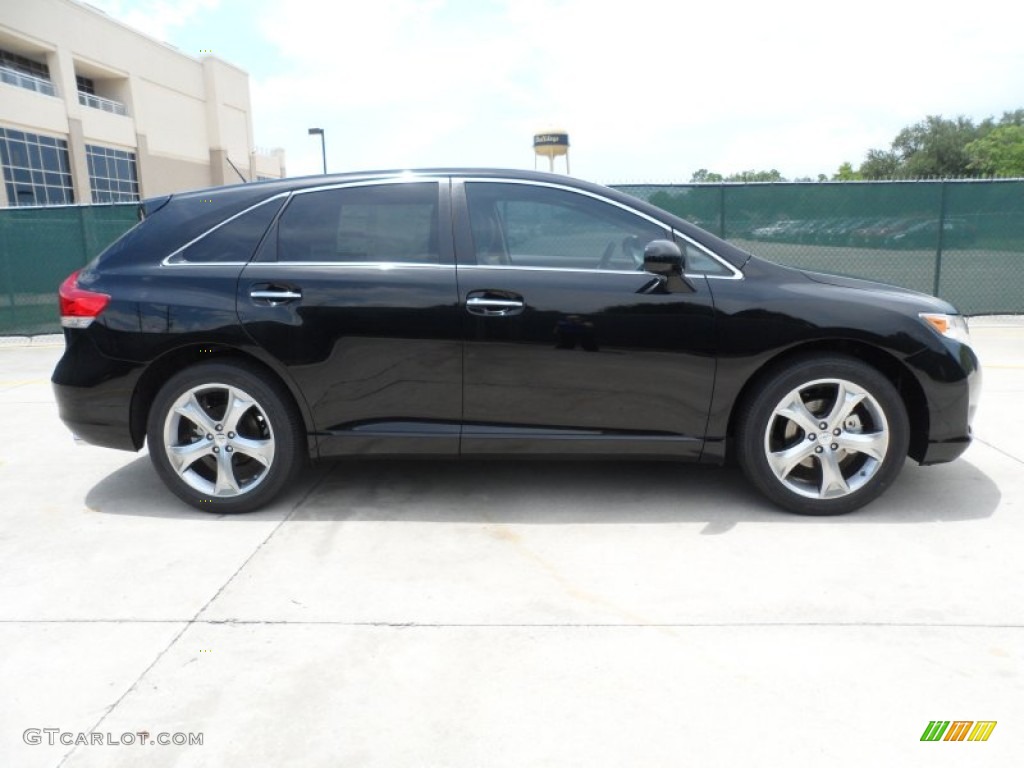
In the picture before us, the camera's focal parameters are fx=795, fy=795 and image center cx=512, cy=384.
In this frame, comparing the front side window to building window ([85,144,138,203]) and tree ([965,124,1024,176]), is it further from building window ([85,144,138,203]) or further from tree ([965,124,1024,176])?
tree ([965,124,1024,176])

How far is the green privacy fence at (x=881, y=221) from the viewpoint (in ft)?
32.8

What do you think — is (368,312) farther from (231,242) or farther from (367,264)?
(231,242)

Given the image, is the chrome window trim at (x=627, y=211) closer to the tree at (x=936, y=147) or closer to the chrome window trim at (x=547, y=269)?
the chrome window trim at (x=547, y=269)

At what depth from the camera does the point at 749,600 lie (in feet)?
10.2

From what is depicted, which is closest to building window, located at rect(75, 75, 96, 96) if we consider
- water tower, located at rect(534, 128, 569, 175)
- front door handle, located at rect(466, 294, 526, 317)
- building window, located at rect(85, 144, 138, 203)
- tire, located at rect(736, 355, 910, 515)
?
building window, located at rect(85, 144, 138, 203)

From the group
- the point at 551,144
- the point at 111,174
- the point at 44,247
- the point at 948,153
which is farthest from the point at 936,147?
the point at 44,247

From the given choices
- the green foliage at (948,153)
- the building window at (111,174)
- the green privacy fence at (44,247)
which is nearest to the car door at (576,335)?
the green privacy fence at (44,247)

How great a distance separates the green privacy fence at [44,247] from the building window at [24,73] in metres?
31.5

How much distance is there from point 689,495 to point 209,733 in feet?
8.82

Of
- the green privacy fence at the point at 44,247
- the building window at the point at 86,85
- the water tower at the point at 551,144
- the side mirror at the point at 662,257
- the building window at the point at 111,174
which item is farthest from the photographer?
the building window at the point at 86,85

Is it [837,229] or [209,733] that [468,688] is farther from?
[837,229]

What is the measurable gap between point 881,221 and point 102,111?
45.1 meters

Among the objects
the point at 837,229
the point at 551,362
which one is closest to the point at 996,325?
the point at 837,229

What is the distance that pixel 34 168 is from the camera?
37.8 metres
